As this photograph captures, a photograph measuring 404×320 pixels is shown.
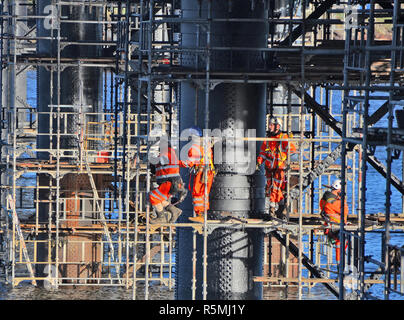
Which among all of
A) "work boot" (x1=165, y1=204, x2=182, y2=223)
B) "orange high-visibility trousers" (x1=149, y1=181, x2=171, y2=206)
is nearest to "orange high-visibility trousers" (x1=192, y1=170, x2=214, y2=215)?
"work boot" (x1=165, y1=204, x2=182, y2=223)

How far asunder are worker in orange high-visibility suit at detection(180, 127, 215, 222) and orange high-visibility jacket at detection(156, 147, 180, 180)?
201mm

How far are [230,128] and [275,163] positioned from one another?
1633 millimetres

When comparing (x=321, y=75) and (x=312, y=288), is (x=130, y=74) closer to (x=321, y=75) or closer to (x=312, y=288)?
(x=321, y=75)

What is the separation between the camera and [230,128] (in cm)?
2486

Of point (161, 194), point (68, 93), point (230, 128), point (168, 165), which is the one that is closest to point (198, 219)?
point (161, 194)

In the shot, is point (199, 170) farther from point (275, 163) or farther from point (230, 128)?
point (275, 163)

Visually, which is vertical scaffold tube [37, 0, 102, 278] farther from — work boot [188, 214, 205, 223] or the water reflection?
work boot [188, 214, 205, 223]

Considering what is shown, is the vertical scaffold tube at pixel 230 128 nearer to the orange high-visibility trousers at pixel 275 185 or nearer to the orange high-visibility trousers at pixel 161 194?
the orange high-visibility trousers at pixel 161 194

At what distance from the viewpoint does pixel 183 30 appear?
82.1 ft

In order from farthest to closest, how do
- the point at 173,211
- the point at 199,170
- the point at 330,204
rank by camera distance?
the point at 330,204, the point at 173,211, the point at 199,170

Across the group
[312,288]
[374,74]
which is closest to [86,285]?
[312,288]

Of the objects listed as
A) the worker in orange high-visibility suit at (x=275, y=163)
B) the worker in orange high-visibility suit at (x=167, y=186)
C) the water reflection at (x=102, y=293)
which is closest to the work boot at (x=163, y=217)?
the worker in orange high-visibility suit at (x=167, y=186)

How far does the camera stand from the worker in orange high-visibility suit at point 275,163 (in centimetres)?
2588
